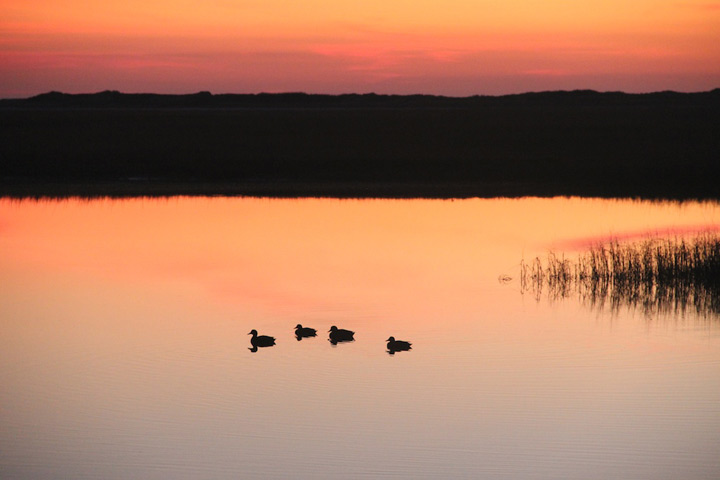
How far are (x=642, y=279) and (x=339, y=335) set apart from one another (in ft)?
17.4

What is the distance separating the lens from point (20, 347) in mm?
12250

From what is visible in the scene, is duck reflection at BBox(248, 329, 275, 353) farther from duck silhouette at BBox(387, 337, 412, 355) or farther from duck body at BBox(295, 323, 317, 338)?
duck silhouette at BBox(387, 337, 412, 355)

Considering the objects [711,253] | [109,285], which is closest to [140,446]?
[109,285]

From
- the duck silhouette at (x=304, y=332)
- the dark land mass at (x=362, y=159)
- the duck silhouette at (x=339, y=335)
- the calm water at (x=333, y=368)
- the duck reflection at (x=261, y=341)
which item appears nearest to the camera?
the calm water at (x=333, y=368)

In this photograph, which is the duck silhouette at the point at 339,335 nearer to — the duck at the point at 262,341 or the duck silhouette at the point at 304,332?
the duck silhouette at the point at 304,332

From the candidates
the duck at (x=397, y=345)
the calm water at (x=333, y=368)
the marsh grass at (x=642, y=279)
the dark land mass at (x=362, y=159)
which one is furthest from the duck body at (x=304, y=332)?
the dark land mass at (x=362, y=159)

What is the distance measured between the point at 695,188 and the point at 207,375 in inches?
872

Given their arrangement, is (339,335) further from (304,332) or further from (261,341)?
(261,341)

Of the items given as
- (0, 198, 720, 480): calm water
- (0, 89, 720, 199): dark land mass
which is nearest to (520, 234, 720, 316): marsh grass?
(0, 198, 720, 480): calm water

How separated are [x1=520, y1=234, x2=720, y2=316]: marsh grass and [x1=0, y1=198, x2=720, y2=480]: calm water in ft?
1.69

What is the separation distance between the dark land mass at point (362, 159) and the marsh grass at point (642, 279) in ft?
39.9

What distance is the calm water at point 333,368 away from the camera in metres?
8.70

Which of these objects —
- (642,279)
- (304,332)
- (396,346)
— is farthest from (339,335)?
(642,279)

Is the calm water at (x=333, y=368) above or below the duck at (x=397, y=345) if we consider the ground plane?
below
